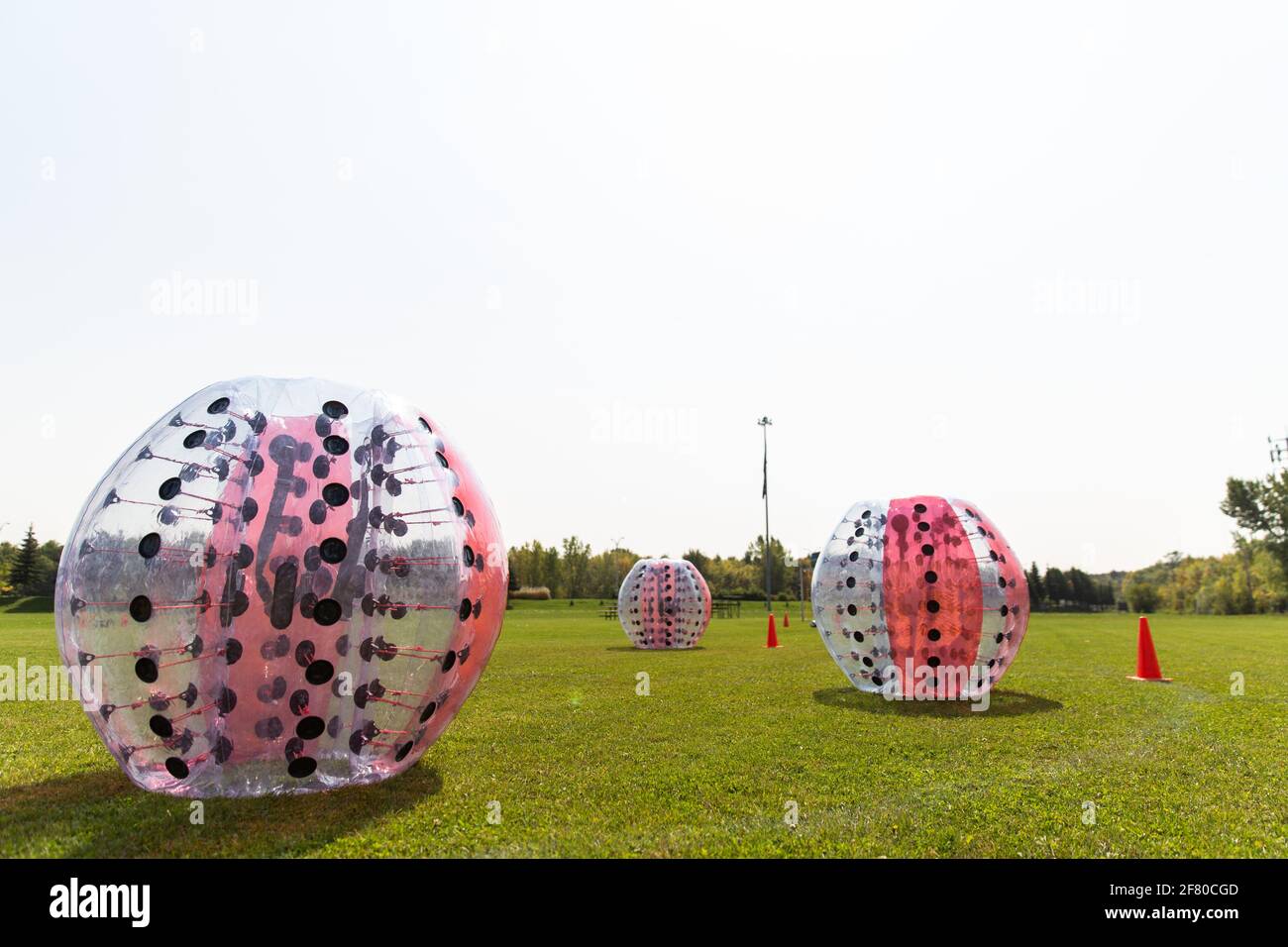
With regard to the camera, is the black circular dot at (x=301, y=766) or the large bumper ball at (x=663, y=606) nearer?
the black circular dot at (x=301, y=766)

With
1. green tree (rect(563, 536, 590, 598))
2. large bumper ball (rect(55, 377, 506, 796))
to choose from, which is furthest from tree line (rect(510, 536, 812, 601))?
large bumper ball (rect(55, 377, 506, 796))

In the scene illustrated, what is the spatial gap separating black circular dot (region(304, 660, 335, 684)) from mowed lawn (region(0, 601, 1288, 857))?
0.87 meters

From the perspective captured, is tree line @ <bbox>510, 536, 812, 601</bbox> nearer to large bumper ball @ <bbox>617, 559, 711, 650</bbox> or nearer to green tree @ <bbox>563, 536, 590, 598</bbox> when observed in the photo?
green tree @ <bbox>563, 536, 590, 598</bbox>

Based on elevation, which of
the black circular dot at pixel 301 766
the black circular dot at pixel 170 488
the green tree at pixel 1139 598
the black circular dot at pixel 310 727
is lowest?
the green tree at pixel 1139 598

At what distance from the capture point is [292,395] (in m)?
6.43

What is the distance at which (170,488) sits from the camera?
5.86m

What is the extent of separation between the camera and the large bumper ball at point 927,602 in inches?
430

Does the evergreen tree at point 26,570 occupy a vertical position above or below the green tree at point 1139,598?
above

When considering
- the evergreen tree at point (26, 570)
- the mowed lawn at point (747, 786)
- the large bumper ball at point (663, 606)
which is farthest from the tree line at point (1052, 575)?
the mowed lawn at point (747, 786)

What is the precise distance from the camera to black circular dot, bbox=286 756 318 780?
228 inches

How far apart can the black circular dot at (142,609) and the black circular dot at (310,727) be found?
1293 millimetres

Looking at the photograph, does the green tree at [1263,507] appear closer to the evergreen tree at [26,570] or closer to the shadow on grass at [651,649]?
the shadow on grass at [651,649]
